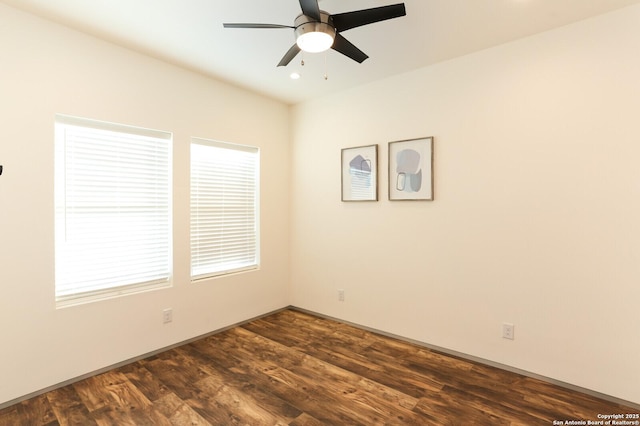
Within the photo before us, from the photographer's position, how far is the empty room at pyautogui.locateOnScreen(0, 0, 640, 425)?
7.28 ft

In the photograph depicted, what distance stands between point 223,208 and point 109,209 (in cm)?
117

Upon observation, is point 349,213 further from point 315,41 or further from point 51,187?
point 51,187

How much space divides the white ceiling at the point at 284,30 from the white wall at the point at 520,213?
0.80 ft

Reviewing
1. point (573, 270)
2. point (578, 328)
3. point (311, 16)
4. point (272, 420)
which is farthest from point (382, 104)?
point (272, 420)

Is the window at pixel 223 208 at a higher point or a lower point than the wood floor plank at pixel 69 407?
higher

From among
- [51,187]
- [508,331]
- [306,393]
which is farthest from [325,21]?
[508,331]

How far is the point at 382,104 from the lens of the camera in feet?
11.3

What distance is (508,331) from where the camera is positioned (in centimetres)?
270

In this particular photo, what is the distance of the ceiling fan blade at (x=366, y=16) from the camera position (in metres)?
1.71

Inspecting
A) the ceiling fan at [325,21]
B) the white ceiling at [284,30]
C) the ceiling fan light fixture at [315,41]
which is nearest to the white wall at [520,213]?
the white ceiling at [284,30]

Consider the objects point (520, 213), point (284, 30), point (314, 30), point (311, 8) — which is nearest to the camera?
point (311, 8)

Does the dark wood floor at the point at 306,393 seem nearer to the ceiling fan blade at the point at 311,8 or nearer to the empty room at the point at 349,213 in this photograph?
the empty room at the point at 349,213

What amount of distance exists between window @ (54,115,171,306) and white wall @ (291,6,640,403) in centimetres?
206

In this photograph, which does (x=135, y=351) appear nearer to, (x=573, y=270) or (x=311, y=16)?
(x=311, y=16)
